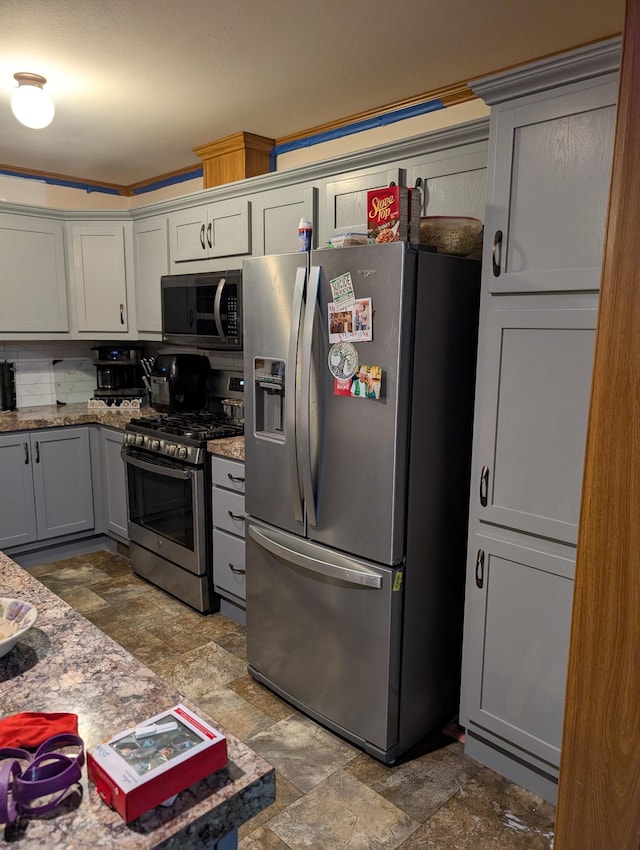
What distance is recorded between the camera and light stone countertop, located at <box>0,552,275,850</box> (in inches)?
30.4

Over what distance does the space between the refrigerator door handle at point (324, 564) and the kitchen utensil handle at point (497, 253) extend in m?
1.04

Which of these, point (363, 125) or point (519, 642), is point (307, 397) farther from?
point (363, 125)

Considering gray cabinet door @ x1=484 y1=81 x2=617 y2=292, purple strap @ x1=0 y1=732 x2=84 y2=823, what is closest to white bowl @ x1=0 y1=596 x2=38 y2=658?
purple strap @ x1=0 y1=732 x2=84 y2=823

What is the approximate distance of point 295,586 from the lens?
2.38m

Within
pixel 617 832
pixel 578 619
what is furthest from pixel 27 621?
pixel 617 832

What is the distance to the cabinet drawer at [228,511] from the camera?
295 centimetres

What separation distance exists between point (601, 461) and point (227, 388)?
9.60ft

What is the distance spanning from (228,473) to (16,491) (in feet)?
5.23

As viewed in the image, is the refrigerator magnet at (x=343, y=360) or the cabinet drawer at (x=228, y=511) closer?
the refrigerator magnet at (x=343, y=360)

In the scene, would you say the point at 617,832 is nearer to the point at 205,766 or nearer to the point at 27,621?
the point at 205,766

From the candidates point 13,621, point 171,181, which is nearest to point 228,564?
point 13,621

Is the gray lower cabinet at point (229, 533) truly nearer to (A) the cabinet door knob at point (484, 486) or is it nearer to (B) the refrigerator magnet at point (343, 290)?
(B) the refrigerator magnet at point (343, 290)

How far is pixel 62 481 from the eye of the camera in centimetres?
394

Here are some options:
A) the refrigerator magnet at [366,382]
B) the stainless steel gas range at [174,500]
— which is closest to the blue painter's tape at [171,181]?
the stainless steel gas range at [174,500]
